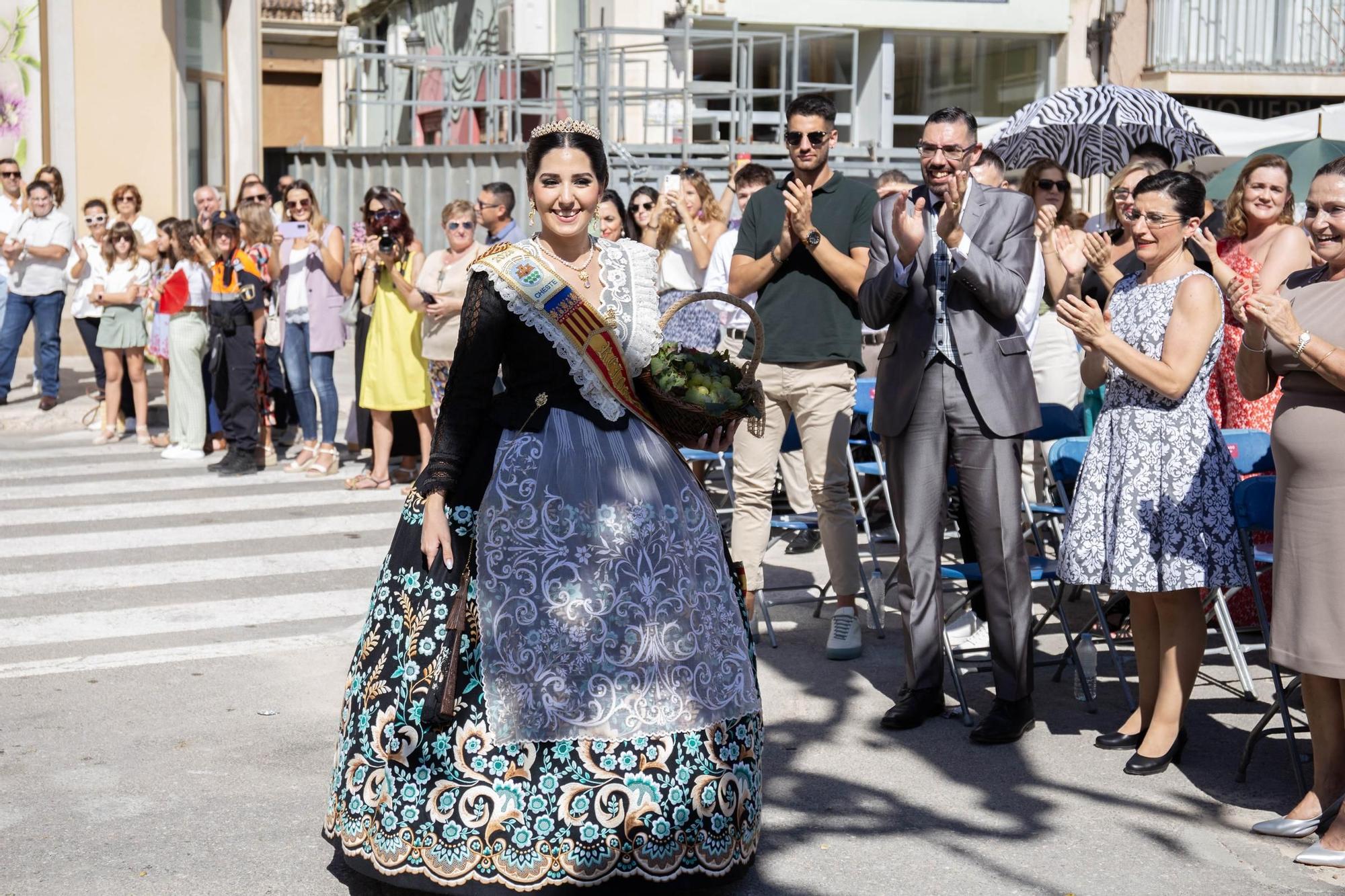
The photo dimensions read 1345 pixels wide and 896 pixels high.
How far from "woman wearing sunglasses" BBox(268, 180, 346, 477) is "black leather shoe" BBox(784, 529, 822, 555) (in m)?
3.78

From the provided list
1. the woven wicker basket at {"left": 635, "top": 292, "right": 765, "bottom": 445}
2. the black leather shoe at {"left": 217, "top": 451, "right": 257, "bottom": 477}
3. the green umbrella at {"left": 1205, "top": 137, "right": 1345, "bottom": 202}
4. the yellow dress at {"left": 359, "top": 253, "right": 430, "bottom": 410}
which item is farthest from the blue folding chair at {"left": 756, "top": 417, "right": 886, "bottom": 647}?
the black leather shoe at {"left": 217, "top": 451, "right": 257, "bottom": 477}

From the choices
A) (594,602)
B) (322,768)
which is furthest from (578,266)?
(322,768)

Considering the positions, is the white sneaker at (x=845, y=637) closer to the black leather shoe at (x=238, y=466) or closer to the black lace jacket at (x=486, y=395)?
the black lace jacket at (x=486, y=395)

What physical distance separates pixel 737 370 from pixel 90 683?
10.6 feet

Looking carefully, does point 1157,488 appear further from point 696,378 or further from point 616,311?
point 616,311

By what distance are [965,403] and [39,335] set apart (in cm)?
1054

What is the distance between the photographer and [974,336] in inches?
221

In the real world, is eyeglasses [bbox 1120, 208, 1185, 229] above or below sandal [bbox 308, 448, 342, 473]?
above

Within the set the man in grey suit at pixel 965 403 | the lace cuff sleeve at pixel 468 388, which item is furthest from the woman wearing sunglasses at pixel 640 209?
the lace cuff sleeve at pixel 468 388

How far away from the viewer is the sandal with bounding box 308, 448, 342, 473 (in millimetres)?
11367

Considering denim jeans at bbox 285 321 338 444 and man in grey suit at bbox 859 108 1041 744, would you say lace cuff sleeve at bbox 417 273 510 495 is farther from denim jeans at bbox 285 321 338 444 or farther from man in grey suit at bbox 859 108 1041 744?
denim jeans at bbox 285 321 338 444

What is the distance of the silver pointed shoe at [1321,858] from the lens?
4.50 metres

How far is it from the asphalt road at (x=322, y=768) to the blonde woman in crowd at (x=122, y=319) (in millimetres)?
4296

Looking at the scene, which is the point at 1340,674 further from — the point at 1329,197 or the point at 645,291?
the point at 645,291
